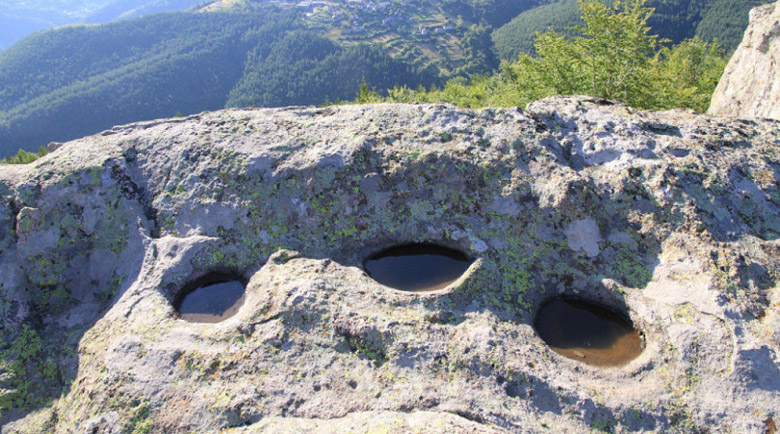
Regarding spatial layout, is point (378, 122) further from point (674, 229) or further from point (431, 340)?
point (674, 229)

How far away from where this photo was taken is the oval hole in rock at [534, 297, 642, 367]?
22.5 feet

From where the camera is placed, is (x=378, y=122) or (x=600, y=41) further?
(x=600, y=41)

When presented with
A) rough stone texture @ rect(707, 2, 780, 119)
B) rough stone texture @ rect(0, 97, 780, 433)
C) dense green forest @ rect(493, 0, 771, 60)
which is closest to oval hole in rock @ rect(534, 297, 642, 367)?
rough stone texture @ rect(0, 97, 780, 433)

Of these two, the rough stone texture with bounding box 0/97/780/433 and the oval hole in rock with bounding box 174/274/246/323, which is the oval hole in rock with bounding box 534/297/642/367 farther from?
the oval hole in rock with bounding box 174/274/246/323

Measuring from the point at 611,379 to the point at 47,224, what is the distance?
396 inches

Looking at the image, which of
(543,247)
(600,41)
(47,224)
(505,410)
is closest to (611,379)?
(505,410)

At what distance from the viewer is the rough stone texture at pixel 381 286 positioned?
601cm

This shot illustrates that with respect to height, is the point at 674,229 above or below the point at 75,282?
above

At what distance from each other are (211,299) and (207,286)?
0.35 metres

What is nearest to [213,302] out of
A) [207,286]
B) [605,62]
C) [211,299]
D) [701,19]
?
[211,299]

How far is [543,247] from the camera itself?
791 cm

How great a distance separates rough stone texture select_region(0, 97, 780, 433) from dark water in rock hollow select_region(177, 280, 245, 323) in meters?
0.27

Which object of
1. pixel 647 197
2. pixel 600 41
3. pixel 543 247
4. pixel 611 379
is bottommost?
pixel 611 379

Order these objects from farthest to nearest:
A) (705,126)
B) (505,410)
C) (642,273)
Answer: (705,126) < (642,273) < (505,410)
